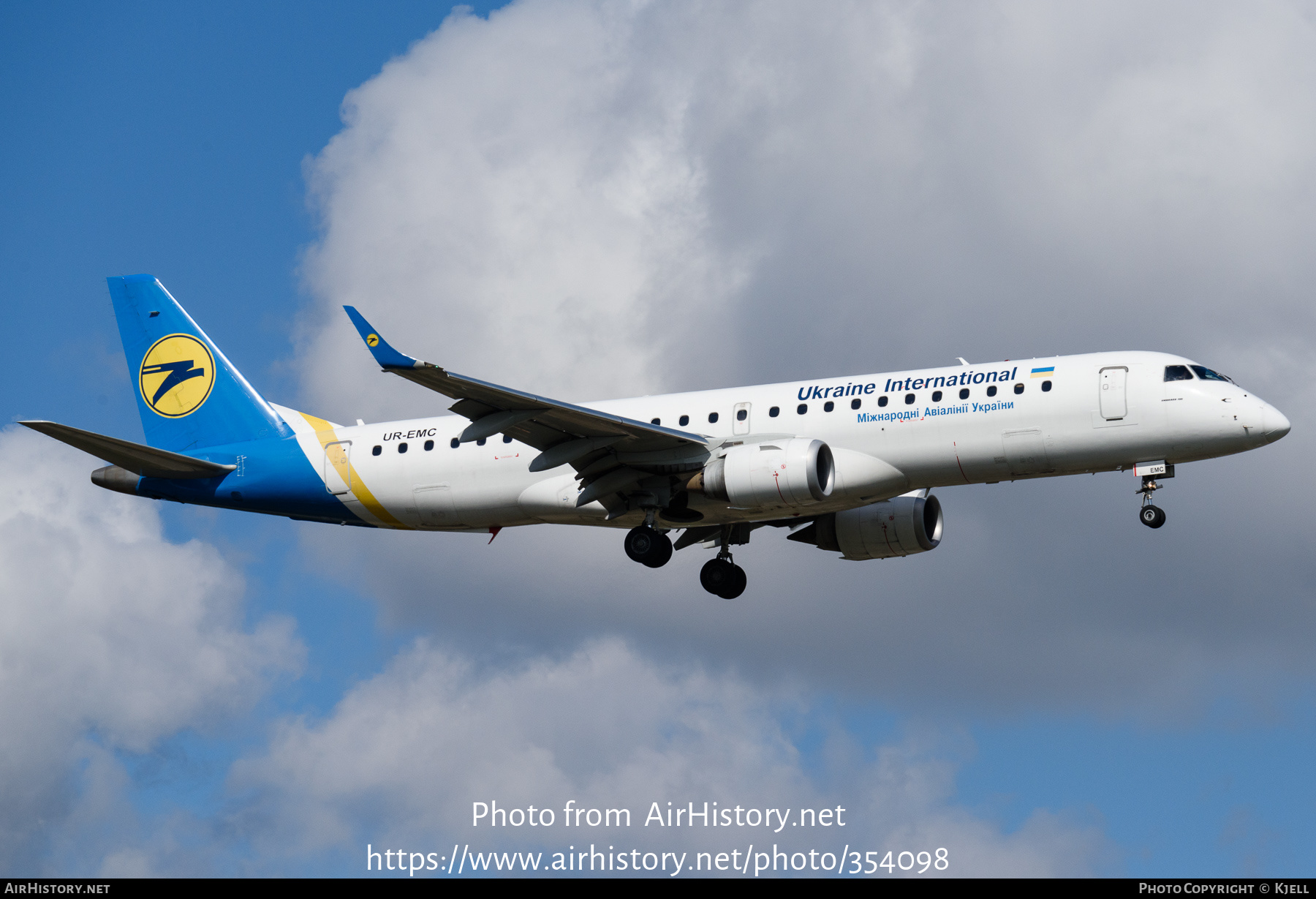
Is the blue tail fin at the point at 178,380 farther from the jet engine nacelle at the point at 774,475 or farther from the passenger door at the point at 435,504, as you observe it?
the jet engine nacelle at the point at 774,475

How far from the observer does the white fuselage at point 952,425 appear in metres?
34.5

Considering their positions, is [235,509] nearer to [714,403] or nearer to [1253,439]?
[714,403]

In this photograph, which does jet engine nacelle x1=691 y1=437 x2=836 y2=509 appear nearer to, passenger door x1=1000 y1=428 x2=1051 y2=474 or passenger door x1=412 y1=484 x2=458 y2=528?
passenger door x1=1000 y1=428 x2=1051 y2=474

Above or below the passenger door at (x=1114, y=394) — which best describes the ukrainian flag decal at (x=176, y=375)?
above

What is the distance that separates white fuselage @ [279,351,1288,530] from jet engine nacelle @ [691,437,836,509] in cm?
81

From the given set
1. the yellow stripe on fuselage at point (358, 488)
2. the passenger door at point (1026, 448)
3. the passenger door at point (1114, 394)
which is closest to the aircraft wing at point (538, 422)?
the yellow stripe on fuselage at point (358, 488)

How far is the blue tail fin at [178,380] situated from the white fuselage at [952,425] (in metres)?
7.61

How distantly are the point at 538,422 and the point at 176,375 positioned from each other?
1456cm

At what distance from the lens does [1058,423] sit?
34688mm

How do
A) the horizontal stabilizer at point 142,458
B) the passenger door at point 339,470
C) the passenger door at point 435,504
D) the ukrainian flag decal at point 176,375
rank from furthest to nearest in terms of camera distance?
1. the ukrainian flag decal at point 176,375
2. the passenger door at point 339,470
3. the passenger door at point 435,504
4. the horizontal stabilizer at point 142,458

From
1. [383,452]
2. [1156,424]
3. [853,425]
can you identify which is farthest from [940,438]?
[383,452]

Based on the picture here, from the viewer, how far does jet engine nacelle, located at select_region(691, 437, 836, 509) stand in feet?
115

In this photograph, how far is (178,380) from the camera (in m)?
45.0

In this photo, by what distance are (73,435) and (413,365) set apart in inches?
414
